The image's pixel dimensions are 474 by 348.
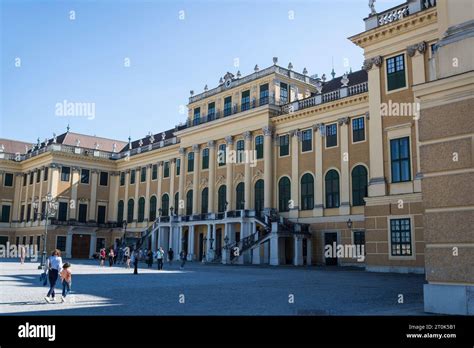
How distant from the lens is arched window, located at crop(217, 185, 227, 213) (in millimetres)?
49991

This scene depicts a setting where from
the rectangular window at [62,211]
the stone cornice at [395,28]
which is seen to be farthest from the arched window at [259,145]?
the rectangular window at [62,211]

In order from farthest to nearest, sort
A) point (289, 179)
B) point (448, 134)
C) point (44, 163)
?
point (44, 163)
point (289, 179)
point (448, 134)

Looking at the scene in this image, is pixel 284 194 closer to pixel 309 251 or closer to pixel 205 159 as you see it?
pixel 309 251

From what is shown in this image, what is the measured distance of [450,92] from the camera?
10984 mm

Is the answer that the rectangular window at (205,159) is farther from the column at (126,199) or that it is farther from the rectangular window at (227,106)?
the column at (126,199)

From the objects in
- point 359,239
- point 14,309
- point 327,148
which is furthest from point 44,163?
point 14,309

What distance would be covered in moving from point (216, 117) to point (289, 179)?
1246 cm

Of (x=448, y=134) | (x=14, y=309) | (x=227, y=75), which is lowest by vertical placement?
(x=14, y=309)

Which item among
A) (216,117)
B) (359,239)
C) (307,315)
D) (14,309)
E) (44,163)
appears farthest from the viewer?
(44,163)

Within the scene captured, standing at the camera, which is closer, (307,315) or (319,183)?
(307,315)

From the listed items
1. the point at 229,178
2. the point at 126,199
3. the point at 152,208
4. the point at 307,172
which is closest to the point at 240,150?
the point at 229,178

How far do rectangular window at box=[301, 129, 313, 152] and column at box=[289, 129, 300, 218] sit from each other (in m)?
0.52
